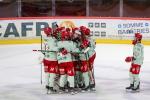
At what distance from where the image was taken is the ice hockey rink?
8.95 metres

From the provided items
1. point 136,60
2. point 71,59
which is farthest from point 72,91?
point 136,60

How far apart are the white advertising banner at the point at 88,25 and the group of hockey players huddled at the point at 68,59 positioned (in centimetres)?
695

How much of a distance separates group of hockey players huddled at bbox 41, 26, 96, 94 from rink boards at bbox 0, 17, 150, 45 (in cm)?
674

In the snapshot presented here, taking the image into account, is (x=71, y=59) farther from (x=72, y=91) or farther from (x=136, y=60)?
(x=136, y=60)

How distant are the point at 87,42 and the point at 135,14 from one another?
8.26 meters

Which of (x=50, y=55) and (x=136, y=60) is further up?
(x=50, y=55)

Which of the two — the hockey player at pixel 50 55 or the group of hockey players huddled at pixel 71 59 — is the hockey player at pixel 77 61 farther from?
the hockey player at pixel 50 55

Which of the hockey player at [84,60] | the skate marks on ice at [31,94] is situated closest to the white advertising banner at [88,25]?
the skate marks on ice at [31,94]

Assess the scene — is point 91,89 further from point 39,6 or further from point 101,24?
point 39,6

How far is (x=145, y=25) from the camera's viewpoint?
1596 cm

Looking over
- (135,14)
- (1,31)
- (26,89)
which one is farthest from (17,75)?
(135,14)

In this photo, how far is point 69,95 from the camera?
29.3ft

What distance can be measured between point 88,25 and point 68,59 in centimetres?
783

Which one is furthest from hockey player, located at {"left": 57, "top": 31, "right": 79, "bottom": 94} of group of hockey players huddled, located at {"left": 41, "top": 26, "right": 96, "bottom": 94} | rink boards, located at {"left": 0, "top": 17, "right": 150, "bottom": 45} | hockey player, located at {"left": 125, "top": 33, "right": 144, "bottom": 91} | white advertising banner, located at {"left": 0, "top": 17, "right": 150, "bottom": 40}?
white advertising banner, located at {"left": 0, "top": 17, "right": 150, "bottom": 40}
